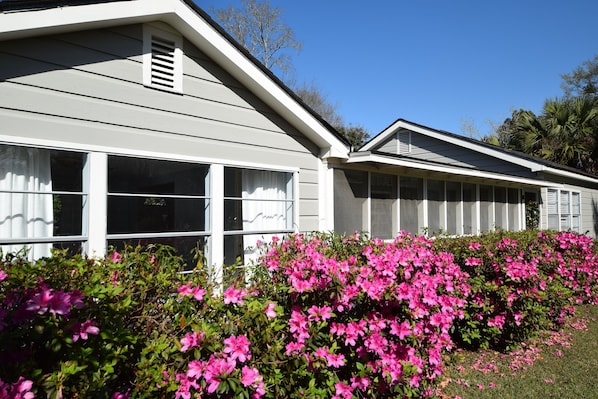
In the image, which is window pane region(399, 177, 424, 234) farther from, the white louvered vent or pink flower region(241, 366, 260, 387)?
pink flower region(241, 366, 260, 387)

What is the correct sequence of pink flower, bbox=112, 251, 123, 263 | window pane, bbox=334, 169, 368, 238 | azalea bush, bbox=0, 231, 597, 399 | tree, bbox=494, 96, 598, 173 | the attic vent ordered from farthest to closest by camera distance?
tree, bbox=494, 96, 598, 173 → window pane, bbox=334, 169, 368, 238 → the attic vent → pink flower, bbox=112, 251, 123, 263 → azalea bush, bbox=0, 231, 597, 399

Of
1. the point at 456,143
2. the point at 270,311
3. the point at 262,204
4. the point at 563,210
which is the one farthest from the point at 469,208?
the point at 270,311

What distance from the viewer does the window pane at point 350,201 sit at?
6.47 m

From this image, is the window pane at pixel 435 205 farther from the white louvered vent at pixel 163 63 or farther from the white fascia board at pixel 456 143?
the white louvered vent at pixel 163 63

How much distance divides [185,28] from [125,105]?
121 centimetres

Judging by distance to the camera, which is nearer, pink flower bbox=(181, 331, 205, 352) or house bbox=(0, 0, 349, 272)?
pink flower bbox=(181, 331, 205, 352)

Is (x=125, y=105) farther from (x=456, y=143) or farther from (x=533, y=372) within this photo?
(x=456, y=143)

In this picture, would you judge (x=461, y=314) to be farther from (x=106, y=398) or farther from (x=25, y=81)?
(x=25, y=81)

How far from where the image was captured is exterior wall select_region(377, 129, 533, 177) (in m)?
12.5

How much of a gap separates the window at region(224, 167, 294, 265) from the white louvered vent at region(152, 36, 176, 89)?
4.16 ft

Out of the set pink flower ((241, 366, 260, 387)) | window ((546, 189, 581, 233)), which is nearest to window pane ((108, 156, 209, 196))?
pink flower ((241, 366, 260, 387))

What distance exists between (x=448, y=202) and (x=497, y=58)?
17053 millimetres

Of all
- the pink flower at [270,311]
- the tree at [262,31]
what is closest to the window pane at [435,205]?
the pink flower at [270,311]

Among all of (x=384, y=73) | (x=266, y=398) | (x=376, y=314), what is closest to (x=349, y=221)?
(x=376, y=314)
